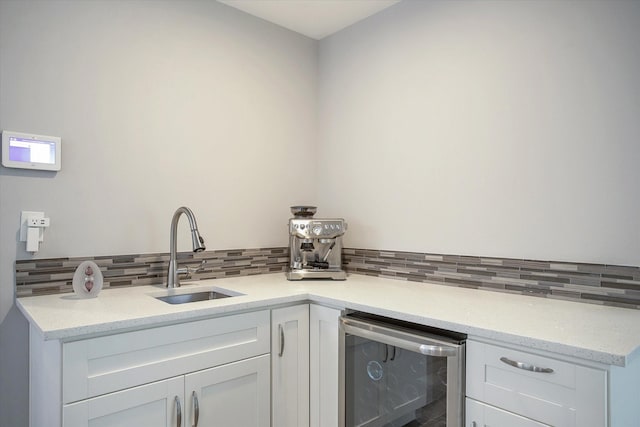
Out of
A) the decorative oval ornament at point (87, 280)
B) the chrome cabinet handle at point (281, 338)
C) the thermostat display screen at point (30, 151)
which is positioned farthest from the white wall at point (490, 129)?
the thermostat display screen at point (30, 151)

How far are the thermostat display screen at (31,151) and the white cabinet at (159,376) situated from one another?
704 millimetres

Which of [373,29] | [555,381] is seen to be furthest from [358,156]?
[555,381]

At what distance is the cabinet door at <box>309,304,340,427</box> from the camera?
67.8 inches

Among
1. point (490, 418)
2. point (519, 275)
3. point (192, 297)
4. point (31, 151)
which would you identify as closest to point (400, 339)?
point (490, 418)

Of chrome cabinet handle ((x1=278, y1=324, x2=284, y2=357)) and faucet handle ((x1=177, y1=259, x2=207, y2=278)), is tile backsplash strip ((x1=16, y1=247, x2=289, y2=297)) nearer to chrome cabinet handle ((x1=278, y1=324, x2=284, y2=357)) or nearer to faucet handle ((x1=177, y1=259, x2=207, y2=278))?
faucet handle ((x1=177, y1=259, x2=207, y2=278))

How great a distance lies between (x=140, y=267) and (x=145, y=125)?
2.28 ft

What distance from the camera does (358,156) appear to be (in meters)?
2.51

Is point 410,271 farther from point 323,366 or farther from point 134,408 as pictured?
point 134,408

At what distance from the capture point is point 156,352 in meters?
1.43

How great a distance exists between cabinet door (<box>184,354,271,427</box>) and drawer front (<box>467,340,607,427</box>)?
0.83m

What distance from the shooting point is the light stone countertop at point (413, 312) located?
1.14m

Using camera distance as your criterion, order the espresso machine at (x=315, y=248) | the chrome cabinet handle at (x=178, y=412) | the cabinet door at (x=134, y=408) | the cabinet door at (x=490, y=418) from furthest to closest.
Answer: the espresso machine at (x=315, y=248) < the chrome cabinet handle at (x=178, y=412) < the cabinet door at (x=134, y=408) < the cabinet door at (x=490, y=418)

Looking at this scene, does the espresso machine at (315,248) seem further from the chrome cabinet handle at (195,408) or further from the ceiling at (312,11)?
the ceiling at (312,11)

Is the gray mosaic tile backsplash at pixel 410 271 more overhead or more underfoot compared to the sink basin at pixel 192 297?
more overhead
